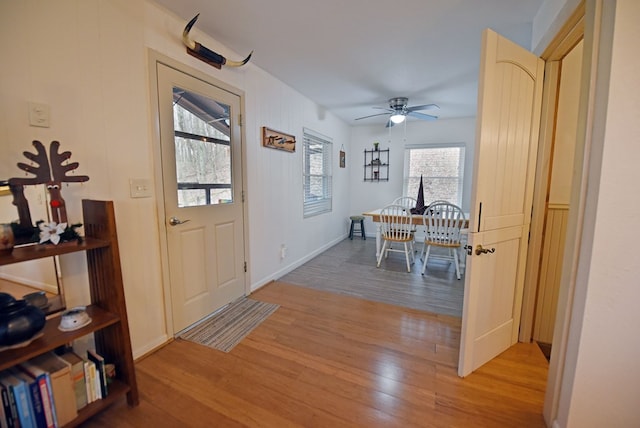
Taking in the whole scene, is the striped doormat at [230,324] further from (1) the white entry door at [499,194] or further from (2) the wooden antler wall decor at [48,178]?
(1) the white entry door at [499,194]

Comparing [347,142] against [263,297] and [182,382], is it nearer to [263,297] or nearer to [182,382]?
[263,297]

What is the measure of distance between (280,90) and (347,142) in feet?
8.64

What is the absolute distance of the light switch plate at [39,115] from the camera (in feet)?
4.23

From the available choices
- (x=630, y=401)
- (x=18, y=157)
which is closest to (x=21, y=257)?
(x=18, y=157)

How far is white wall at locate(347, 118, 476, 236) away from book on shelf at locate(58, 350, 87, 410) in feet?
16.6

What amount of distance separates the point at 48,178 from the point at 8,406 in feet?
3.22

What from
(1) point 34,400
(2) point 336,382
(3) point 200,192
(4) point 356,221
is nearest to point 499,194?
(2) point 336,382

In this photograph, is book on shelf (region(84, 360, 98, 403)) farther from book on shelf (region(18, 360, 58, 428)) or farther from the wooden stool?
the wooden stool

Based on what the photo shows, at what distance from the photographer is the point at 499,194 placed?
1652 mm

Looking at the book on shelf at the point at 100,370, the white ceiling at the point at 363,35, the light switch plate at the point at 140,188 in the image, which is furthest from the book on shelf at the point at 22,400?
the white ceiling at the point at 363,35

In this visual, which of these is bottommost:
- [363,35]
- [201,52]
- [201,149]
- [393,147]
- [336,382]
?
[336,382]

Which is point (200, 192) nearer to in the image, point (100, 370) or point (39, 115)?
point (39, 115)

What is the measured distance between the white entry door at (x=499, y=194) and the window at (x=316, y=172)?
264cm

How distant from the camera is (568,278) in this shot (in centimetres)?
123
